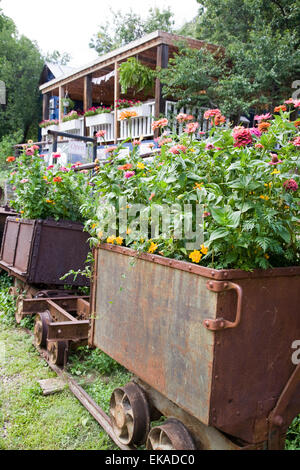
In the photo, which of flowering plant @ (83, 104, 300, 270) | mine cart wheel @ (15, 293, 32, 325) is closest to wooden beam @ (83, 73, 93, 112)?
mine cart wheel @ (15, 293, 32, 325)

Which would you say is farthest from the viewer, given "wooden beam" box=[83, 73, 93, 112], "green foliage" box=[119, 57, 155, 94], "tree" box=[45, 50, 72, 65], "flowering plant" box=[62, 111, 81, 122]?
"tree" box=[45, 50, 72, 65]

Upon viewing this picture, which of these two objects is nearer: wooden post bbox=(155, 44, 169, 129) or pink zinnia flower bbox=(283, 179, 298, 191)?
pink zinnia flower bbox=(283, 179, 298, 191)

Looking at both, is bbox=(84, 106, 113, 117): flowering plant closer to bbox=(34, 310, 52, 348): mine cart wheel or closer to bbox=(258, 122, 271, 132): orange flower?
bbox=(34, 310, 52, 348): mine cart wheel

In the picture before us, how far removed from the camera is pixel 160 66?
10.2 metres

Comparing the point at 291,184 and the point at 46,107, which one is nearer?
the point at 291,184

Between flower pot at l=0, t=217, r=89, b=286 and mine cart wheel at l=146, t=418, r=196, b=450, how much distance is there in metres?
2.72

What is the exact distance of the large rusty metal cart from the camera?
1.74m

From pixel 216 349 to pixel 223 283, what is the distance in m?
0.30

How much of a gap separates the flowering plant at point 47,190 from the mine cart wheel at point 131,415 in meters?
2.68

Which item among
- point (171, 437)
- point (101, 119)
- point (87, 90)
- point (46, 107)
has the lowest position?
point (171, 437)

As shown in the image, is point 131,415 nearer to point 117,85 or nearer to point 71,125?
point 117,85

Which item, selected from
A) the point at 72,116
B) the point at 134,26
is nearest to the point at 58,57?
the point at 134,26
